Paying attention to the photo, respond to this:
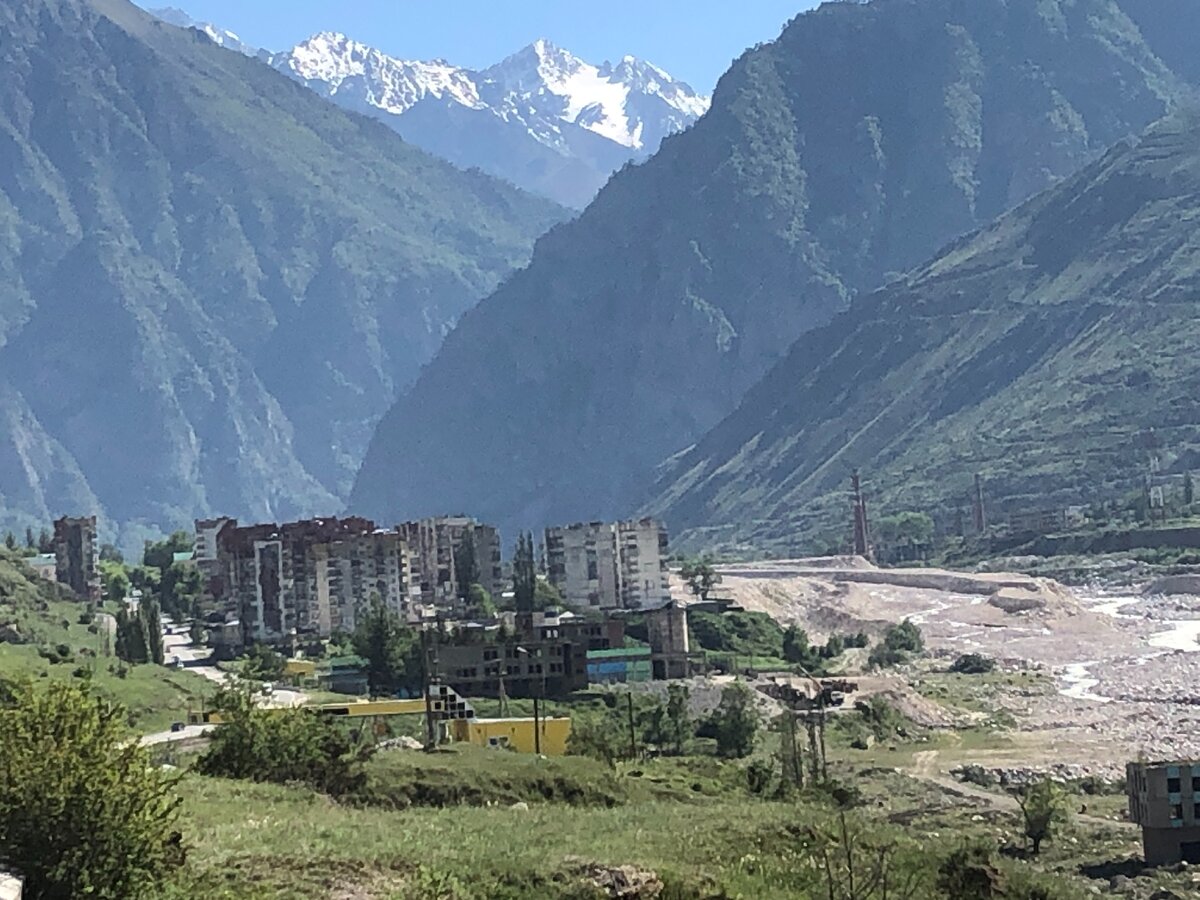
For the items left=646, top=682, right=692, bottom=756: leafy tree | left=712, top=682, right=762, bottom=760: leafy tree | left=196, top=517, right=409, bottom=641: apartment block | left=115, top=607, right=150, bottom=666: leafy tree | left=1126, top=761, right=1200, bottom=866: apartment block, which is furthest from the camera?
left=196, top=517, right=409, bottom=641: apartment block

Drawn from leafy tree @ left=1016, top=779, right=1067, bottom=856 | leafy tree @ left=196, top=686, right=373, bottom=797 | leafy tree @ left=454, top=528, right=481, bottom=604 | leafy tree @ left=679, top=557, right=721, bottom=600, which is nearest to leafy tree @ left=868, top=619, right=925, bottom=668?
leafy tree @ left=679, top=557, right=721, bottom=600

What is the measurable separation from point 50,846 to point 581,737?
1584 inches

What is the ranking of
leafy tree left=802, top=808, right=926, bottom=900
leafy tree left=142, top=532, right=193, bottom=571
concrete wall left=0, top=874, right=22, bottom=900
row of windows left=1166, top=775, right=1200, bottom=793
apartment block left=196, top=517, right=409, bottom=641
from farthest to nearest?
leafy tree left=142, top=532, right=193, bottom=571 < apartment block left=196, top=517, right=409, bottom=641 < row of windows left=1166, top=775, right=1200, bottom=793 < leafy tree left=802, top=808, right=926, bottom=900 < concrete wall left=0, top=874, right=22, bottom=900

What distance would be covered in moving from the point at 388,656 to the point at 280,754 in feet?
158

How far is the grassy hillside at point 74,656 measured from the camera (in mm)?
73438

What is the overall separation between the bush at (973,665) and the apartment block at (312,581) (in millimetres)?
32164

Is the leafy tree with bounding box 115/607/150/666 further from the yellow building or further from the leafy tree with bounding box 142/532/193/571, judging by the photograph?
the leafy tree with bounding box 142/532/193/571

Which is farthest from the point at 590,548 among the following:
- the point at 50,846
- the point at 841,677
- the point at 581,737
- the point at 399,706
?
the point at 50,846

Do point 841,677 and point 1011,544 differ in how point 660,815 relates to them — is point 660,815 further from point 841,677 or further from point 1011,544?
point 1011,544

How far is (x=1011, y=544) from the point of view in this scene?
190250 millimetres

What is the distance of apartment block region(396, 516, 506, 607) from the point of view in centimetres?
13950

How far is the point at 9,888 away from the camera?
72.6ft

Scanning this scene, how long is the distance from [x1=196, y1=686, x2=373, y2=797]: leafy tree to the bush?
7751 centimetres

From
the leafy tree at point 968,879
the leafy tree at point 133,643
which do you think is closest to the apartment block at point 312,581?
the leafy tree at point 133,643
